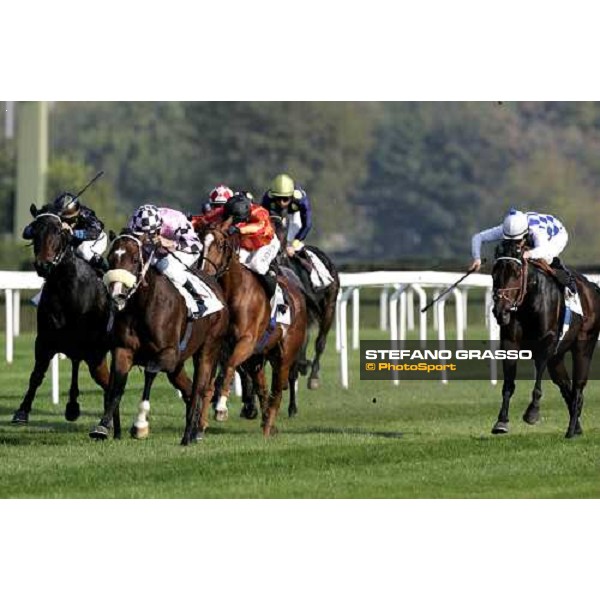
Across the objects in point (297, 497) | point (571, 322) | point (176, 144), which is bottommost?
point (297, 497)

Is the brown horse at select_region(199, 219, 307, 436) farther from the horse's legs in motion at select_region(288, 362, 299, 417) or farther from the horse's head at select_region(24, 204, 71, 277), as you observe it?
the horse's head at select_region(24, 204, 71, 277)

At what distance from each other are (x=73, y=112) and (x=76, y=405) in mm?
38485

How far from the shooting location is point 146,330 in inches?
464

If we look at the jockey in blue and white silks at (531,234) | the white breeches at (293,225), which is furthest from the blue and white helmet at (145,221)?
the white breeches at (293,225)

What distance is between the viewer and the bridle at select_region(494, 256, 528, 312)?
12508mm

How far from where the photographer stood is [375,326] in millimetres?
28734

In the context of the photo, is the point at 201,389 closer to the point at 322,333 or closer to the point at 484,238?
the point at 484,238

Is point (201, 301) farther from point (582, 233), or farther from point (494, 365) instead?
point (582, 233)

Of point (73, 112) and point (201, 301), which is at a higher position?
point (73, 112)

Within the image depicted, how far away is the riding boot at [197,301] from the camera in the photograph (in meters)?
12.0

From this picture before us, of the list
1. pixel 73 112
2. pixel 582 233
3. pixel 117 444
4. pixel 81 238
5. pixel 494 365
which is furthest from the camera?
pixel 73 112

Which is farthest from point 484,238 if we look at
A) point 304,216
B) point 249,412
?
point 304,216

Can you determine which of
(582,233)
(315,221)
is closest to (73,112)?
(315,221)

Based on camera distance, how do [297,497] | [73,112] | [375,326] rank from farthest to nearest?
[73,112], [375,326], [297,497]
